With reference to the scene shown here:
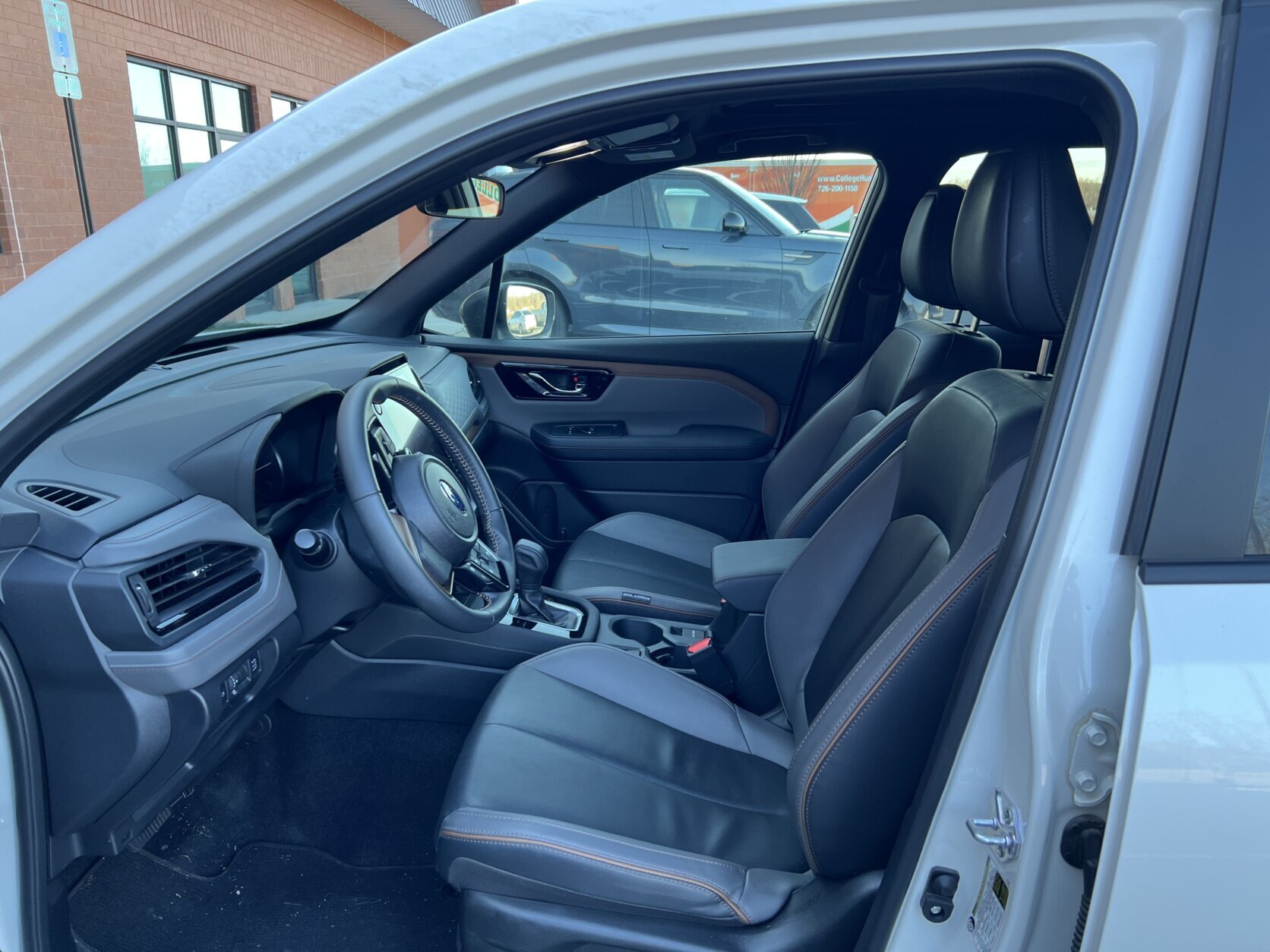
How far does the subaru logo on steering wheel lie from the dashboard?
5.9 inches

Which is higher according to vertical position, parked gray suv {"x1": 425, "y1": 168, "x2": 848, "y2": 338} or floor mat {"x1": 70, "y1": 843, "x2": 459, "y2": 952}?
parked gray suv {"x1": 425, "y1": 168, "x2": 848, "y2": 338}

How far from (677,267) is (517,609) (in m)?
Result: 1.58

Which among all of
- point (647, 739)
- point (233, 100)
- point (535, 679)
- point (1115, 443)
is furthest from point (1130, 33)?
point (233, 100)

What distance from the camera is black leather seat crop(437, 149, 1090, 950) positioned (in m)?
1.15

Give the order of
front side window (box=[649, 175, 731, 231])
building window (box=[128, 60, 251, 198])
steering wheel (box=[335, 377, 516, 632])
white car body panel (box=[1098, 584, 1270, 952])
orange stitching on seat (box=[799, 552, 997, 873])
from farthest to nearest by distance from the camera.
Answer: building window (box=[128, 60, 251, 198]) < front side window (box=[649, 175, 731, 231]) < steering wheel (box=[335, 377, 516, 632]) < orange stitching on seat (box=[799, 552, 997, 873]) < white car body panel (box=[1098, 584, 1270, 952])

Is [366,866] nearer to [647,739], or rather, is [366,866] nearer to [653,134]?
[647,739]

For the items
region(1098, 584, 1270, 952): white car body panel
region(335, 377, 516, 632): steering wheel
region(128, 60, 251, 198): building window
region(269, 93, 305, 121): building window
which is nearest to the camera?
region(1098, 584, 1270, 952): white car body panel

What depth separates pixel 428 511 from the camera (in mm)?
1574

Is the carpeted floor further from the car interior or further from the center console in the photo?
the center console

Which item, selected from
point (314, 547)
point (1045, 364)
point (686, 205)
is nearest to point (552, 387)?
point (686, 205)

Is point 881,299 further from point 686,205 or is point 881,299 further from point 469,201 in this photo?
point 469,201

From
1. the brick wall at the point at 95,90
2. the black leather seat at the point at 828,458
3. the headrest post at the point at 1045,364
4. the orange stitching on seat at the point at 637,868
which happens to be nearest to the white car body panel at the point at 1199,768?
the orange stitching on seat at the point at 637,868

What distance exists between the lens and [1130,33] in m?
0.81

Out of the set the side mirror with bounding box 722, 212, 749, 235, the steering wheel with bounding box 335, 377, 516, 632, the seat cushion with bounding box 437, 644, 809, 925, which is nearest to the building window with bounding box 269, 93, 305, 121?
the side mirror with bounding box 722, 212, 749, 235
